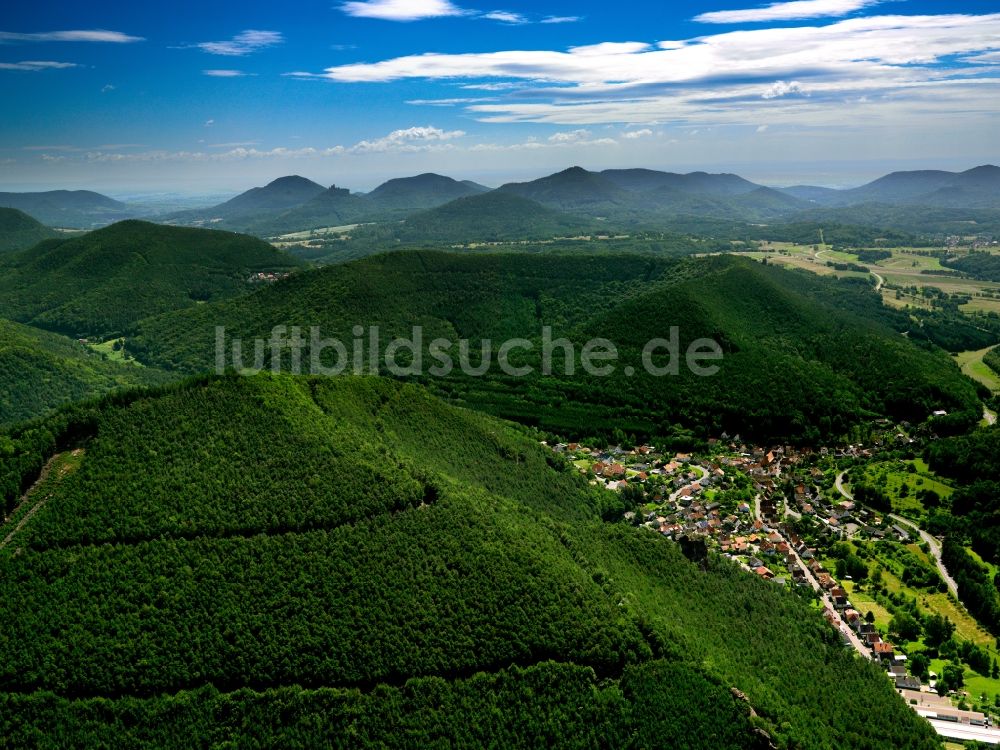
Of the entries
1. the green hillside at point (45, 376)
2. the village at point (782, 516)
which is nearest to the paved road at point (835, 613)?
the village at point (782, 516)

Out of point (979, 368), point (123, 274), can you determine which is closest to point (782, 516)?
point (979, 368)

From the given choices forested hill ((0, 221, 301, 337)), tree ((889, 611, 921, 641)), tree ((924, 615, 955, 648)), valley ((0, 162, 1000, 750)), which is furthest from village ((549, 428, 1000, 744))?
forested hill ((0, 221, 301, 337))

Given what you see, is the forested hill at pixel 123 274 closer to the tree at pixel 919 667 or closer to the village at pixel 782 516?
the village at pixel 782 516

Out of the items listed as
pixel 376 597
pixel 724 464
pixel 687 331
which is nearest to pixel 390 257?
pixel 687 331

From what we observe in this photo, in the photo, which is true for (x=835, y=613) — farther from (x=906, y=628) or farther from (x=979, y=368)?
(x=979, y=368)

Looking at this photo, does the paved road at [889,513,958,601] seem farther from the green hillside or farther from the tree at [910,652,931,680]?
the green hillside
